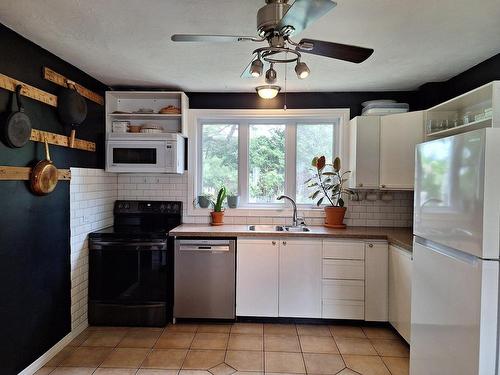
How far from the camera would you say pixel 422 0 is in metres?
1.68

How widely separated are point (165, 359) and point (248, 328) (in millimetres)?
814

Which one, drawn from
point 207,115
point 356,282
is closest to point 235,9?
point 207,115

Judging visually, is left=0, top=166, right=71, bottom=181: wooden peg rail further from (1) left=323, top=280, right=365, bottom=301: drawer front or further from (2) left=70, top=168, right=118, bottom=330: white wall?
(1) left=323, top=280, right=365, bottom=301: drawer front

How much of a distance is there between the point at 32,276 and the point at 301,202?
253 cm

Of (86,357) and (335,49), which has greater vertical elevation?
(335,49)

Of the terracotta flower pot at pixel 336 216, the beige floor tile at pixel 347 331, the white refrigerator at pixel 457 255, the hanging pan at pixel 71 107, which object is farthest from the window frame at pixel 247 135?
the white refrigerator at pixel 457 255

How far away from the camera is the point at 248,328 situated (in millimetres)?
2943

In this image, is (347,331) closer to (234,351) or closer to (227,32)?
(234,351)

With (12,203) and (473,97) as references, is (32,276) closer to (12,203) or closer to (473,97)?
(12,203)

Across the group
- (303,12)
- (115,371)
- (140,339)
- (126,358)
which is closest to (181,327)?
(140,339)

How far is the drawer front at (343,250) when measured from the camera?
2955 millimetres

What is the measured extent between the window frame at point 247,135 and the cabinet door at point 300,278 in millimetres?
608

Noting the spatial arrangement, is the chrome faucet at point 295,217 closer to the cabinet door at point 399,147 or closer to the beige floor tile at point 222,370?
the cabinet door at point 399,147

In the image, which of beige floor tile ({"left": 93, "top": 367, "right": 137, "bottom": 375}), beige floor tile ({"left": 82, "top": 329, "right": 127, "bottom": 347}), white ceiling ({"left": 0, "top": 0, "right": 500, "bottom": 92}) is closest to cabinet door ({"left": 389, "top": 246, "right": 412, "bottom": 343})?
white ceiling ({"left": 0, "top": 0, "right": 500, "bottom": 92})
